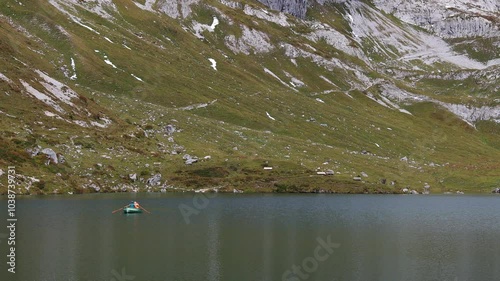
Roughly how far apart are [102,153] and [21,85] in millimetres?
32194

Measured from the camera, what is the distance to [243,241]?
67.7 meters

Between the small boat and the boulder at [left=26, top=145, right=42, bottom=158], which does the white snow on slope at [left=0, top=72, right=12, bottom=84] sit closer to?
the boulder at [left=26, top=145, right=42, bottom=158]

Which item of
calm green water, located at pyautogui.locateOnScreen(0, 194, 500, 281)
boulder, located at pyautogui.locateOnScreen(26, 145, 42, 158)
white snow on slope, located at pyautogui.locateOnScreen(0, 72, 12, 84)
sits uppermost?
white snow on slope, located at pyautogui.locateOnScreen(0, 72, 12, 84)

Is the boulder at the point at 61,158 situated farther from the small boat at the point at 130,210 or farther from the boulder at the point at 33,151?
the small boat at the point at 130,210

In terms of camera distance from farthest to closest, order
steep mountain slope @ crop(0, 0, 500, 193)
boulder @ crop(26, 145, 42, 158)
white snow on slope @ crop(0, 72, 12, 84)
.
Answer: white snow on slope @ crop(0, 72, 12, 84)
steep mountain slope @ crop(0, 0, 500, 193)
boulder @ crop(26, 145, 42, 158)

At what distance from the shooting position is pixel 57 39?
19112cm

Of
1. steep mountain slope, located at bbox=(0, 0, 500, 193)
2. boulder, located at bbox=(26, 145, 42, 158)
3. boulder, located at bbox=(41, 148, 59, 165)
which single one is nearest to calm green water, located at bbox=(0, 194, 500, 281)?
boulder, located at bbox=(41, 148, 59, 165)

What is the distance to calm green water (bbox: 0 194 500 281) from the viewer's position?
52.3 metres

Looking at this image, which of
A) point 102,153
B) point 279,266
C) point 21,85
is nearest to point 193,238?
point 279,266

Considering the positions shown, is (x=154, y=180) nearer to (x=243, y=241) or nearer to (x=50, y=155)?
(x=50, y=155)

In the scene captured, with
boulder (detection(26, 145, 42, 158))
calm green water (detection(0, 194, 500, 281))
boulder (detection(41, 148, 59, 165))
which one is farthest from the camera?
boulder (detection(41, 148, 59, 165))

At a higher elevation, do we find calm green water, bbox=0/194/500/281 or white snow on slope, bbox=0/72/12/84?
white snow on slope, bbox=0/72/12/84

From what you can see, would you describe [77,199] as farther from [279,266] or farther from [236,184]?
[279,266]

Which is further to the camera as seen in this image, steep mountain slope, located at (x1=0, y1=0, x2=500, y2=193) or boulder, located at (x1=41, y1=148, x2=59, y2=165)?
steep mountain slope, located at (x1=0, y1=0, x2=500, y2=193)
